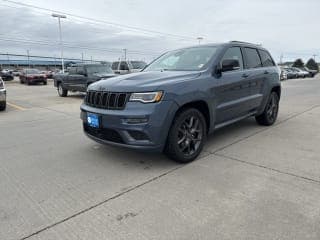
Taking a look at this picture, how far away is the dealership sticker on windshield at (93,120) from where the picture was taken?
12.8ft

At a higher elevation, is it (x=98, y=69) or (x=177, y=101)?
(x=98, y=69)

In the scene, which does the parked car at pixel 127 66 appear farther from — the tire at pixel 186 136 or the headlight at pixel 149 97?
the headlight at pixel 149 97

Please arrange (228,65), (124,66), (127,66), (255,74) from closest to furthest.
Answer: (228,65) → (255,74) → (127,66) → (124,66)

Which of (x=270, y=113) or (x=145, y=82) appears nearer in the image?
(x=145, y=82)

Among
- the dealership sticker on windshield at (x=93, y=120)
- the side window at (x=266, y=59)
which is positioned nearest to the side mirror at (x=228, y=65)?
the side window at (x=266, y=59)

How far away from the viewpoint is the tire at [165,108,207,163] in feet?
12.4

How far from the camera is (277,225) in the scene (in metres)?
2.48

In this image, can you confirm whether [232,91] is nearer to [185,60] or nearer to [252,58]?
[185,60]

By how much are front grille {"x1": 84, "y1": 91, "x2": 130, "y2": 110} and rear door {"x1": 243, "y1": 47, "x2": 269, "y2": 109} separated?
2.73m

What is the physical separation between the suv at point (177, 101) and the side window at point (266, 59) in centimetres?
72

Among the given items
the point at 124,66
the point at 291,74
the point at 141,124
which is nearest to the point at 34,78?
the point at 124,66

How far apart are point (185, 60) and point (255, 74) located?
156 cm

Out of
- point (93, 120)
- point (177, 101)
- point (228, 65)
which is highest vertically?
point (228, 65)

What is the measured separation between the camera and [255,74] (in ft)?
17.9
